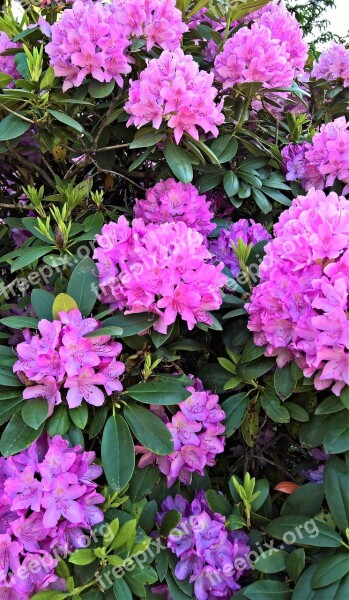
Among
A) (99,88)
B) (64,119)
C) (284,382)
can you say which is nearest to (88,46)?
(99,88)

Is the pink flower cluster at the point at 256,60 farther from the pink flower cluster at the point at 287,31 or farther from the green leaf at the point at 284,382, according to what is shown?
the green leaf at the point at 284,382

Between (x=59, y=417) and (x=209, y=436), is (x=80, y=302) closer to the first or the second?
(x=59, y=417)

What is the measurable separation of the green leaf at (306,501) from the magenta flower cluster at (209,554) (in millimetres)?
110

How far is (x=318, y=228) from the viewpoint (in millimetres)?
1048

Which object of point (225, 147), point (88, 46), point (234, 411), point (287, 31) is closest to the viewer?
point (234, 411)

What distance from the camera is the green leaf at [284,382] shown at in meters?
1.05

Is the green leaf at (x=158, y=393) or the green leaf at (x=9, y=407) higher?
the green leaf at (x=9, y=407)

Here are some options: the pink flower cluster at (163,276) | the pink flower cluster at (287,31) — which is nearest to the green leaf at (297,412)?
A: the pink flower cluster at (163,276)

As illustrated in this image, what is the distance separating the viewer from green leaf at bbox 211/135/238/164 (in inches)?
55.9

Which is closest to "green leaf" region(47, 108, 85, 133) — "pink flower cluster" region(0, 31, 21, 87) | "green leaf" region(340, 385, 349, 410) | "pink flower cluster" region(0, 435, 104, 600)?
"pink flower cluster" region(0, 31, 21, 87)

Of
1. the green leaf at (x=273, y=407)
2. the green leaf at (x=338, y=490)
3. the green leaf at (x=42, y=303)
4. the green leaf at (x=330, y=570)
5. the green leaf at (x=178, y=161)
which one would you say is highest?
the green leaf at (x=178, y=161)

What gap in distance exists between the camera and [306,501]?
3.49 ft

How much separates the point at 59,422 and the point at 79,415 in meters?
0.04

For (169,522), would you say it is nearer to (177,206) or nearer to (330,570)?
(330,570)
